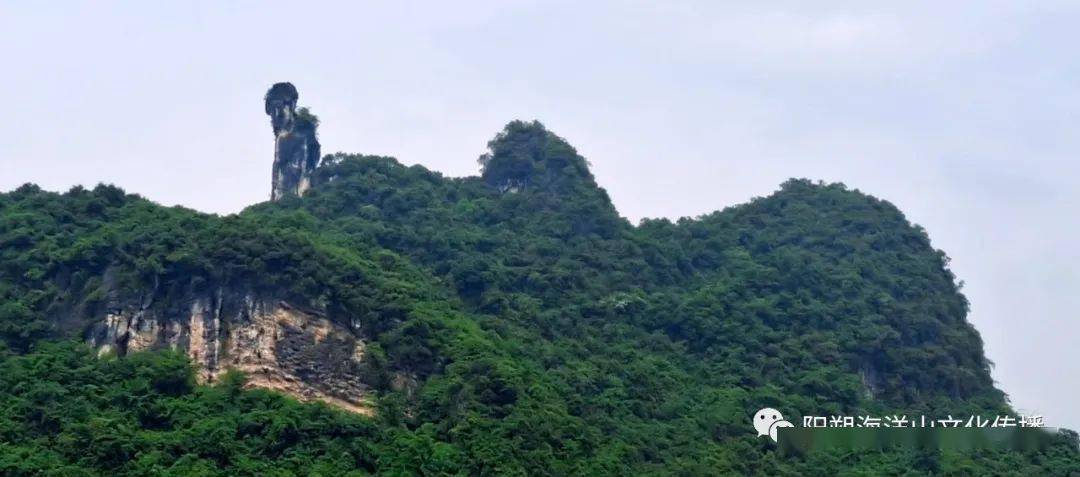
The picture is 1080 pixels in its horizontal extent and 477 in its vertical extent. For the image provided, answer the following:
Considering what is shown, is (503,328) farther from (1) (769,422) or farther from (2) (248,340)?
(2) (248,340)

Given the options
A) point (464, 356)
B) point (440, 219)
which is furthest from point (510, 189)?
point (464, 356)

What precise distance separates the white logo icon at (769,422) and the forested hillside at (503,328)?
0.44m

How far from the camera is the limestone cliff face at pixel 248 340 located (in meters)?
44.8

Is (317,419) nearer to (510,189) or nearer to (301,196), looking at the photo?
(301,196)

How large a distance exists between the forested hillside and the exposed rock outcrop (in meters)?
1.01

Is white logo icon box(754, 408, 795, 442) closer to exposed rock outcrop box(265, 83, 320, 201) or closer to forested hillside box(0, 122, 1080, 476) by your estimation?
forested hillside box(0, 122, 1080, 476)

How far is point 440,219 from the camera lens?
199 feet

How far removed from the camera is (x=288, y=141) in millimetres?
64875

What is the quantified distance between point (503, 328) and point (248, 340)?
8.73 meters

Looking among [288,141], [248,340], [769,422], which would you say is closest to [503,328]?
[769,422]

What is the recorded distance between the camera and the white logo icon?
4975cm

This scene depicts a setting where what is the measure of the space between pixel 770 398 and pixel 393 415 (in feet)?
40.6

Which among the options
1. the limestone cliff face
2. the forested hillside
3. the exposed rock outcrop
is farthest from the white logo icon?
the exposed rock outcrop

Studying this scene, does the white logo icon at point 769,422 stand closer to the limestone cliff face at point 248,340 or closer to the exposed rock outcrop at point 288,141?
the limestone cliff face at point 248,340
